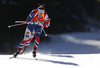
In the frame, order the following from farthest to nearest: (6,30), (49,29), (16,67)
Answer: (49,29) → (6,30) → (16,67)

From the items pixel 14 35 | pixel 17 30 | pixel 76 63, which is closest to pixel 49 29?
pixel 17 30

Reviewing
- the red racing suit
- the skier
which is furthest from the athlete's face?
the red racing suit

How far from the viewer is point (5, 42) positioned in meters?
11.3

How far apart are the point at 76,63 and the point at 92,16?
30372 mm

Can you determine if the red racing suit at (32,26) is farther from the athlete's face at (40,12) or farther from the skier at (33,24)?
the athlete's face at (40,12)

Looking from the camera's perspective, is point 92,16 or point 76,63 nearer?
point 76,63

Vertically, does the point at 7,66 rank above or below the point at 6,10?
below

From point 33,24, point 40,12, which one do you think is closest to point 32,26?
point 33,24

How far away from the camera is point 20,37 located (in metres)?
11.7

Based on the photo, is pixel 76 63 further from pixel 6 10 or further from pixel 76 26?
pixel 76 26

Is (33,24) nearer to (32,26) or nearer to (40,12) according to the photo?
(32,26)

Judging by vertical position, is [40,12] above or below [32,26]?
above

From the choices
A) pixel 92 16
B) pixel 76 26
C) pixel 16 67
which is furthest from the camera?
pixel 92 16

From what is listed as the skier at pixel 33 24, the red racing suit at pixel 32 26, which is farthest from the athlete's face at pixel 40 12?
the red racing suit at pixel 32 26
